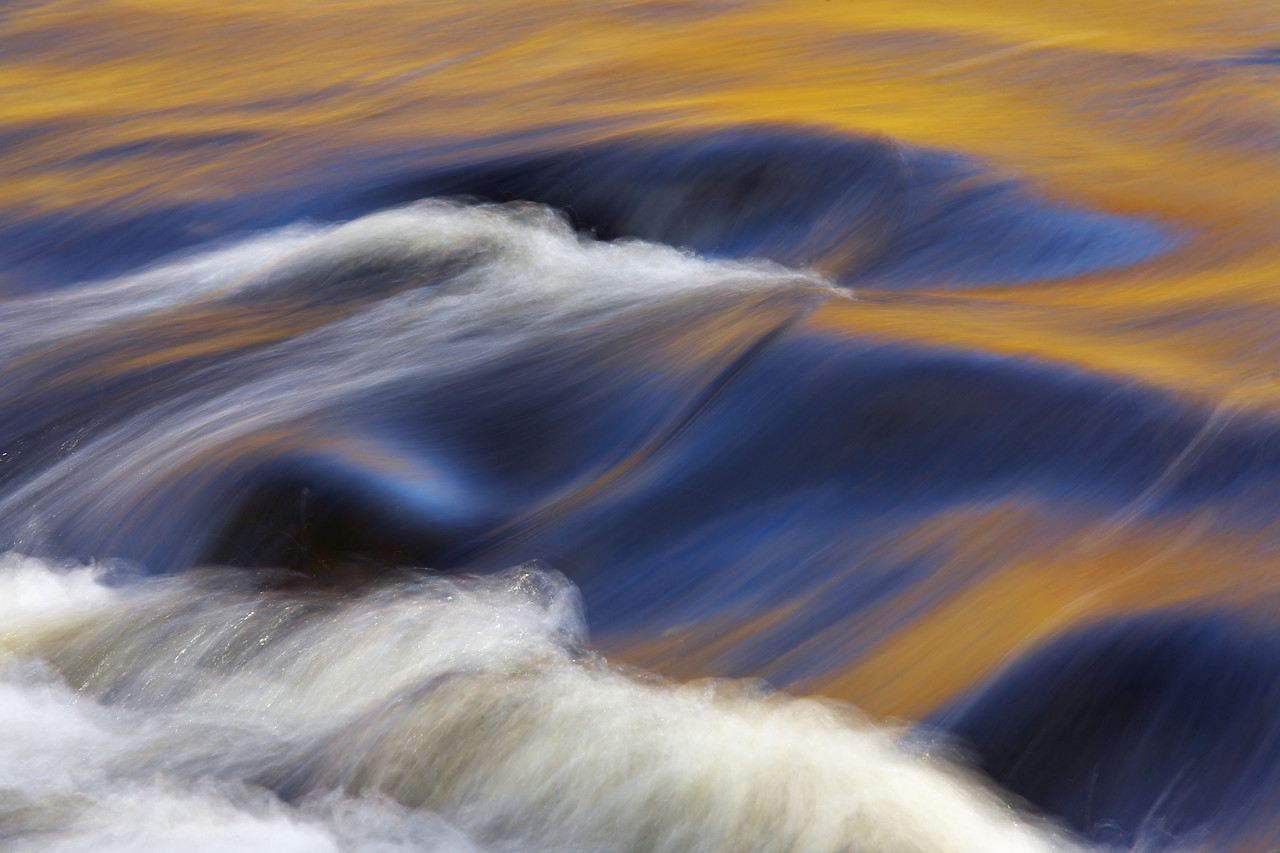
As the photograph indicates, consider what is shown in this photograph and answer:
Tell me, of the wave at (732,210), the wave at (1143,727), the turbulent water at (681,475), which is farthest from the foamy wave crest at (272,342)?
the wave at (1143,727)

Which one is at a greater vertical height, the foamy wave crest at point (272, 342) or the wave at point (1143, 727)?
the foamy wave crest at point (272, 342)

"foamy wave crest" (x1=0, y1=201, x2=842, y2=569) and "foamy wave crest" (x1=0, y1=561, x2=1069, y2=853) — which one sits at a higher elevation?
"foamy wave crest" (x1=0, y1=201, x2=842, y2=569)

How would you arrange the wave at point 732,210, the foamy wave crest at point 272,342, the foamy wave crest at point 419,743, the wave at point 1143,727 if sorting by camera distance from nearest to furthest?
1. the wave at point 1143,727
2. the foamy wave crest at point 419,743
3. the foamy wave crest at point 272,342
4. the wave at point 732,210

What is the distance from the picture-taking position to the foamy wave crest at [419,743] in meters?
2.31

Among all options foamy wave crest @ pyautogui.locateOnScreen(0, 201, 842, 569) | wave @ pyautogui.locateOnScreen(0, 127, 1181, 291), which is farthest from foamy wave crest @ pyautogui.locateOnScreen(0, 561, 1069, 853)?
wave @ pyautogui.locateOnScreen(0, 127, 1181, 291)

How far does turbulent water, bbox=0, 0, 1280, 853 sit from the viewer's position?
237 centimetres

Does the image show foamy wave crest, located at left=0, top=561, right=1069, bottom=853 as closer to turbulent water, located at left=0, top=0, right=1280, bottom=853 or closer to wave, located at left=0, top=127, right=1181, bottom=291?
turbulent water, located at left=0, top=0, right=1280, bottom=853

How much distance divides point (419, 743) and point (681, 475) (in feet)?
3.29

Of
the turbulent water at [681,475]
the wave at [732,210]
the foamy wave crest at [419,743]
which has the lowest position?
the foamy wave crest at [419,743]

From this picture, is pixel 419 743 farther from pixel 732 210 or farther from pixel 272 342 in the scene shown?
pixel 732 210

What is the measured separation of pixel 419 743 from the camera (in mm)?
2578

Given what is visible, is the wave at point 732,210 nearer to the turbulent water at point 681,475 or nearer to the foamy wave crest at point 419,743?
the turbulent water at point 681,475

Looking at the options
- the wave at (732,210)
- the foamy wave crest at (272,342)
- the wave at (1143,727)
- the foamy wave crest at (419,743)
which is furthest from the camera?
the wave at (732,210)

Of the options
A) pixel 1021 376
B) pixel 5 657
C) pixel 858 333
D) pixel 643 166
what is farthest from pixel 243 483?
pixel 643 166
